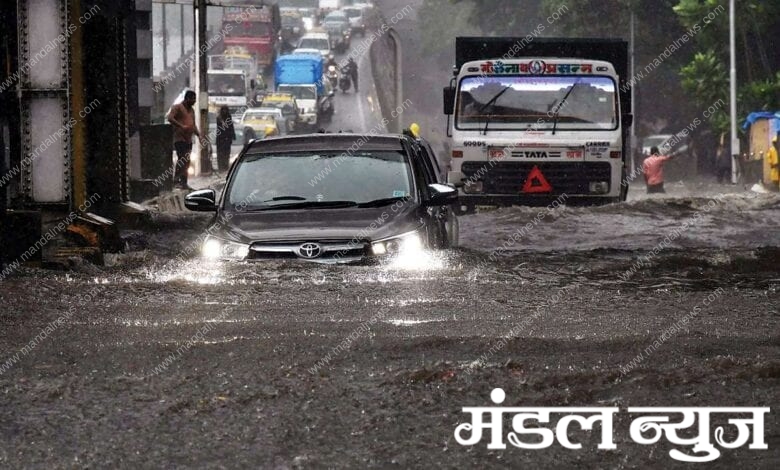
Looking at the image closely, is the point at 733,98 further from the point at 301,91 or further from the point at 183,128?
the point at 183,128

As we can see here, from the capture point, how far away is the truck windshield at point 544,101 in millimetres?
20625

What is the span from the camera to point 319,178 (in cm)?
1213

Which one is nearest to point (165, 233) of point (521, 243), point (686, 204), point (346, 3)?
point (521, 243)

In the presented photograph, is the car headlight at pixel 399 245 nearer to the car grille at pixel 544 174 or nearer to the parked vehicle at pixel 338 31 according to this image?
the car grille at pixel 544 174

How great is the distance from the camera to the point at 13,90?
46.3 ft

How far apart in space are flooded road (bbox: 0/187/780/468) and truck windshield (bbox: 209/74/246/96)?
46152 mm

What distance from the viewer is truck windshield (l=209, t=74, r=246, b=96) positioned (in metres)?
59.3

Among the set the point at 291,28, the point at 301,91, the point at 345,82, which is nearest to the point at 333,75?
the point at 345,82

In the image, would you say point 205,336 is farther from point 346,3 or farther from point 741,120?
point 346,3

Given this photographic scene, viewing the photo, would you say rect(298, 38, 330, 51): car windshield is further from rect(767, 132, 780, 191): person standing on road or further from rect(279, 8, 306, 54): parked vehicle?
rect(767, 132, 780, 191): person standing on road

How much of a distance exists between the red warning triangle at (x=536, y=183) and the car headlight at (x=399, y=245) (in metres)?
9.74

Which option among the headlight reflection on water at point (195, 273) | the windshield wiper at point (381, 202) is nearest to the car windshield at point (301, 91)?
the headlight reflection on water at point (195, 273)

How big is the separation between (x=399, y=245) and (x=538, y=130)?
380 inches

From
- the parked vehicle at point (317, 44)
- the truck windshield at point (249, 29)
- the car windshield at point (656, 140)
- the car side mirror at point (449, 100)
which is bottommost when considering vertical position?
the car windshield at point (656, 140)
